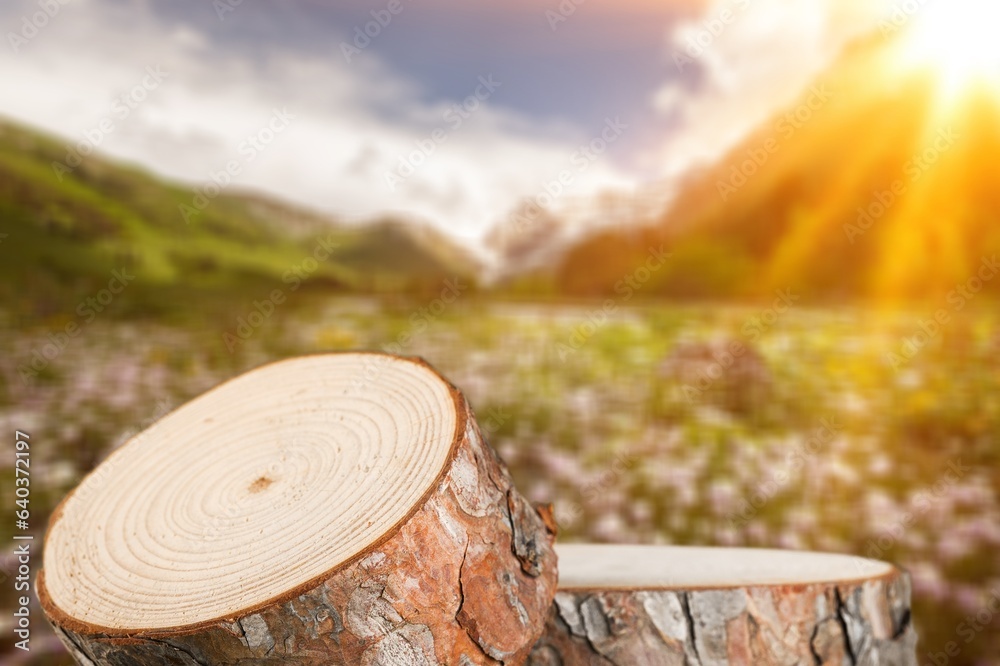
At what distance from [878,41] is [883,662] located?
5288mm

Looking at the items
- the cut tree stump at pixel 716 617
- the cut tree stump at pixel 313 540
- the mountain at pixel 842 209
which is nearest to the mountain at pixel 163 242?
the mountain at pixel 842 209

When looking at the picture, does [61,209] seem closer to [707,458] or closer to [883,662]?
[707,458]

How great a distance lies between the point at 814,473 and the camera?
412 cm

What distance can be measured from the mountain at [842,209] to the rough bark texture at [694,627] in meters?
3.50

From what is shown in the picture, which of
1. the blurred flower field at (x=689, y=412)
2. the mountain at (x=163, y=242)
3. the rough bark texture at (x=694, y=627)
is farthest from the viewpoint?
the mountain at (x=163, y=242)

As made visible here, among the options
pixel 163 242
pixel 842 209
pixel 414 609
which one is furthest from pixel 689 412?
pixel 163 242

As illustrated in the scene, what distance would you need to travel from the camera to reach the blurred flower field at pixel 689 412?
3.90 m

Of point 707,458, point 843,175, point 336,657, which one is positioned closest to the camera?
point 336,657

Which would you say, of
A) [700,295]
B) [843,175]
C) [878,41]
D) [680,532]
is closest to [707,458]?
[680,532]

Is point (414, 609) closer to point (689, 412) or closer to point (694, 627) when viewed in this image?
point (694, 627)

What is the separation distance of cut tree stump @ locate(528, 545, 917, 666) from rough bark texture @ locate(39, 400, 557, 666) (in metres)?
0.25

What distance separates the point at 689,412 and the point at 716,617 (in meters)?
2.52

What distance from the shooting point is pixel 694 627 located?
2049 millimetres

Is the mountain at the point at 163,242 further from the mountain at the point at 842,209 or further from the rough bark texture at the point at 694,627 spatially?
the rough bark texture at the point at 694,627
